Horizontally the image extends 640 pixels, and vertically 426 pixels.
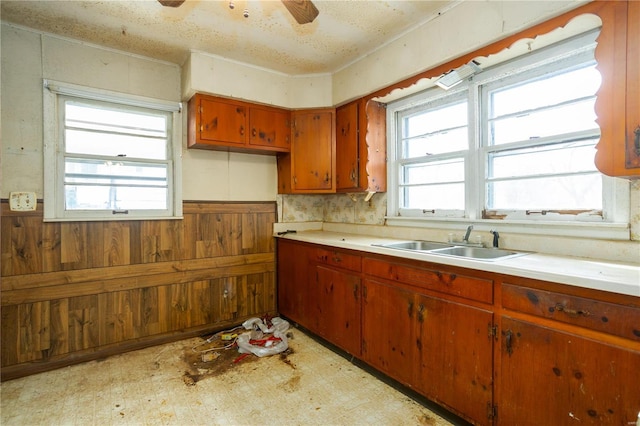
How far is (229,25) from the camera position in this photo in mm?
2328

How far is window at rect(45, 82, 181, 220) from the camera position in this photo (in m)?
2.47

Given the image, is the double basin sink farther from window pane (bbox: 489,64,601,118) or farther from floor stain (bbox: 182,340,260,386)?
floor stain (bbox: 182,340,260,386)

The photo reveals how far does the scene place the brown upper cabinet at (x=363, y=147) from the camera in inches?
112

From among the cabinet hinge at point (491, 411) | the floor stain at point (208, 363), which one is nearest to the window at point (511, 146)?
the cabinet hinge at point (491, 411)

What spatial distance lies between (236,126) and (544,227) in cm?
251

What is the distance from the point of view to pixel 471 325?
1.65m

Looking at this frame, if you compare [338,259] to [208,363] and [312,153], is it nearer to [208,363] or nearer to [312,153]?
[312,153]

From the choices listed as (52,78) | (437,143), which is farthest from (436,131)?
(52,78)

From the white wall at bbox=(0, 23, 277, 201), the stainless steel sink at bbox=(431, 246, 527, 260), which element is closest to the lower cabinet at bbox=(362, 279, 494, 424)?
the stainless steel sink at bbox=(431, 246, 527, 260)

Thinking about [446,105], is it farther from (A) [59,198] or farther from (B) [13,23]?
(B) [13,23]

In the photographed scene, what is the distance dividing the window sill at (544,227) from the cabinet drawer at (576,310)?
0.61 metres

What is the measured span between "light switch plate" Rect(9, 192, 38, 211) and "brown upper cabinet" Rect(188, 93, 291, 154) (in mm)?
1209

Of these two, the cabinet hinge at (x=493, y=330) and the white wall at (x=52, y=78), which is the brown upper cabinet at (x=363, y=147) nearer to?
the white wall at (x=52, y=78)

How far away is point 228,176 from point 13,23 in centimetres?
187
